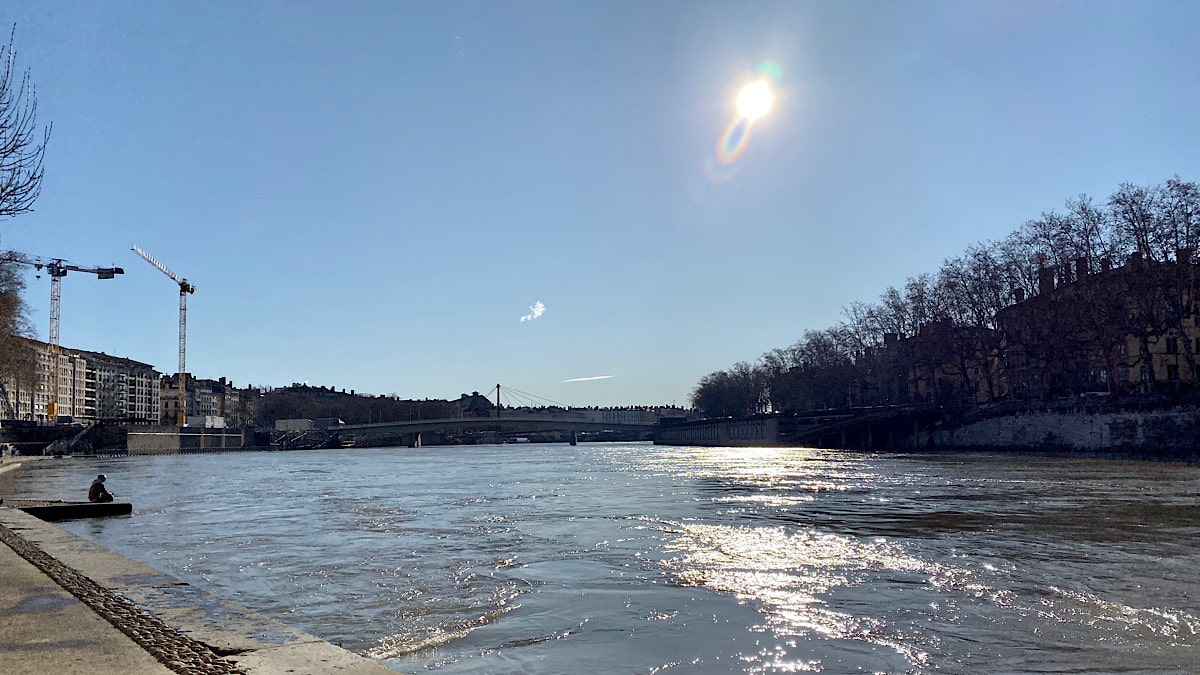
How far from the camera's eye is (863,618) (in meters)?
10.5

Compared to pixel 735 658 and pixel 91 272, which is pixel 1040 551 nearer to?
pixel 735 658

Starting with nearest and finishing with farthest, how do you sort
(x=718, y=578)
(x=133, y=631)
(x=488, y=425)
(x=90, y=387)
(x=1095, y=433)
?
(x=133, y=631) < (x=718, y=578) < (x=1095, y=433) < (x=488, y=425) < (x=90, y=387)

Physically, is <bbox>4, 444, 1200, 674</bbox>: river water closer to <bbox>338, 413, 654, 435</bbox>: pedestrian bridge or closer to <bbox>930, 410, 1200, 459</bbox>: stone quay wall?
<bbox>930, 410, 1200, 459</bbox>: stone quay wall

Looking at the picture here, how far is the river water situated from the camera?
29.7ft

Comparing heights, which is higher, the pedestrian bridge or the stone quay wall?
the pedestrian bridge

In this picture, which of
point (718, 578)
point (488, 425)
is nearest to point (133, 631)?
point (718, 578)

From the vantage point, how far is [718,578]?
1345 cm

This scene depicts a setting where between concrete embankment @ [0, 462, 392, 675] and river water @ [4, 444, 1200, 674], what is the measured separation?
135 cm

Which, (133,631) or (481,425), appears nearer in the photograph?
(133,631)

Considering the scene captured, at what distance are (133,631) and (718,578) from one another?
27.0 feet

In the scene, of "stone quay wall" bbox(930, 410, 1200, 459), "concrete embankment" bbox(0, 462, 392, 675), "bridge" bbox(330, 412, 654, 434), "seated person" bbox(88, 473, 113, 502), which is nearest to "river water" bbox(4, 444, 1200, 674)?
"seated person" bbox(88, 473, 113, 502)

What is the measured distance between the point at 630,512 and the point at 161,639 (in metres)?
18.4

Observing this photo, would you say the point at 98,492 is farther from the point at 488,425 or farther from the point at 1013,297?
the point at 488,425

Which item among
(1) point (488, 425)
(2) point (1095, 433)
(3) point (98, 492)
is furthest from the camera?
(1) point (488, 425)
